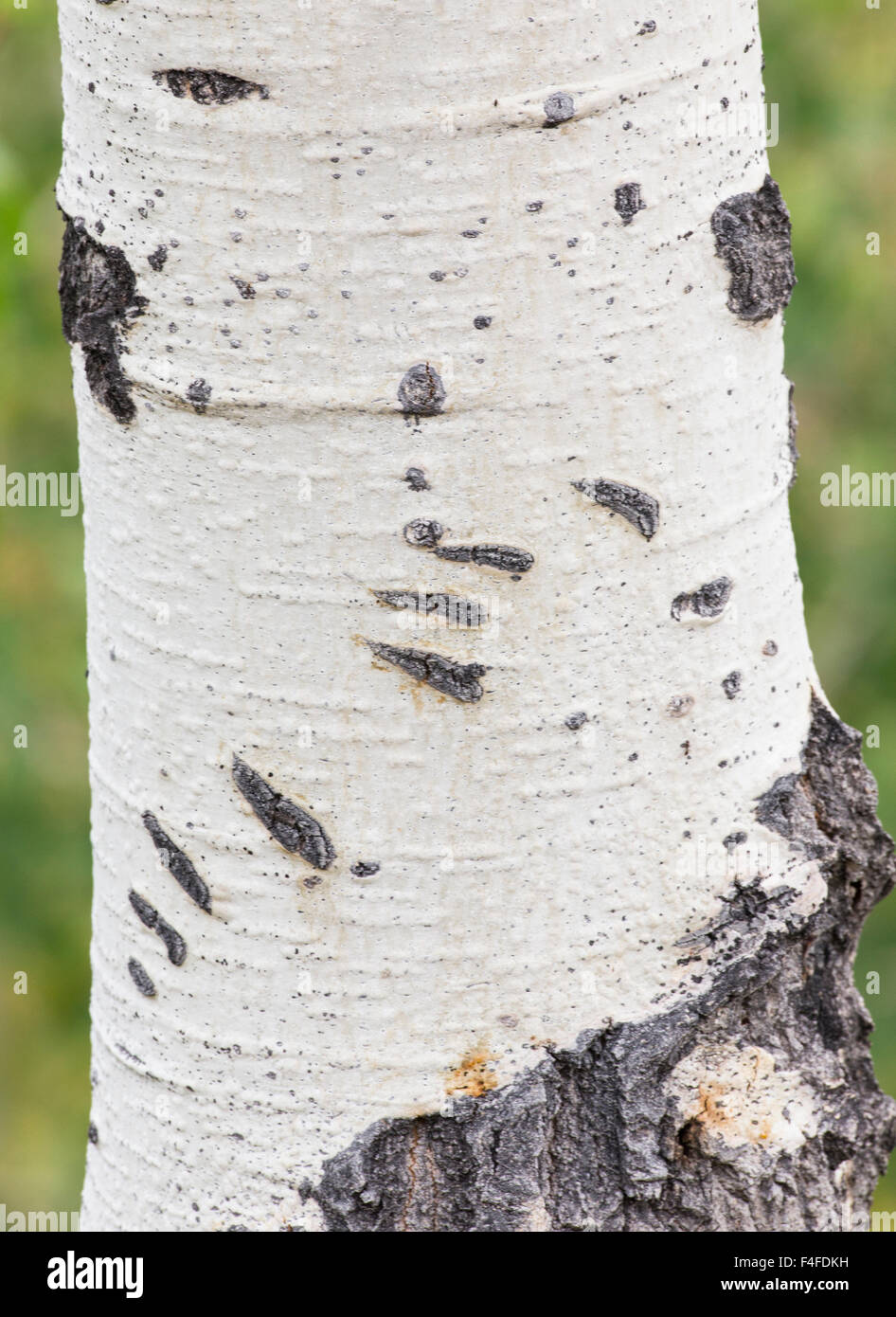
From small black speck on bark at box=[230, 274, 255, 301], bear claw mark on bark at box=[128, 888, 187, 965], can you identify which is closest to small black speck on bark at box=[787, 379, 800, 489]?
small black speck on bark at box=[230, 274, 255, 301]

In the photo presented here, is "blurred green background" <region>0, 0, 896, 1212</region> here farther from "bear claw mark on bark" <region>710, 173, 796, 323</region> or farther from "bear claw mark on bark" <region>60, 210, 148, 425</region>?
"bear claw mark on bark" <region>710, 173, 796, 323</region>

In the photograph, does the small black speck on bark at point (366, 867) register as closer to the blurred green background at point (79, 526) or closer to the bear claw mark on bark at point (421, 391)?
the bear claw mark on bark at point (421, 391)

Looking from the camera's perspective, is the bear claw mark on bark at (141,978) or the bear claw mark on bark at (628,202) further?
the bear claw mark on bark at (141,978)

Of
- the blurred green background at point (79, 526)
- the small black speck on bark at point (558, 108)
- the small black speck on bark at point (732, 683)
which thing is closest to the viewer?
the small black speck on bark at point (558, 108)

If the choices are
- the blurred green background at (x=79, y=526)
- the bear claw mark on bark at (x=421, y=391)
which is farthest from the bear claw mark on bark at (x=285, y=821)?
the blurred green background at (x=79, y=526)

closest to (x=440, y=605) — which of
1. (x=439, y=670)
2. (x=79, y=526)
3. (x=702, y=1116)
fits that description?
(x=439, y=670)

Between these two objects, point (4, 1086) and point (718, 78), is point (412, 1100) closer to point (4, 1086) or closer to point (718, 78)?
point (718, 78)
